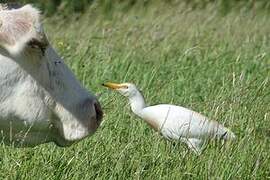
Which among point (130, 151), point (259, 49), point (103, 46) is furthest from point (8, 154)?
point (259, 49)

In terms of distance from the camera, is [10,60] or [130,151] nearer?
[10,60]

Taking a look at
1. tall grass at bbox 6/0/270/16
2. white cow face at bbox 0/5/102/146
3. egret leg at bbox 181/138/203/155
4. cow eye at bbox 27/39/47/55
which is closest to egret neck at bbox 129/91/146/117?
egret leg at bbox 181/138/203/155

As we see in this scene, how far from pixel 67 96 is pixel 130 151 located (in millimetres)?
1051

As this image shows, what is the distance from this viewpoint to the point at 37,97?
176 inches

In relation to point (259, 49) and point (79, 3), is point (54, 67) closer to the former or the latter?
point (259, 49)

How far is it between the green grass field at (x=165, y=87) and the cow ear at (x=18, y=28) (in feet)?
3.04

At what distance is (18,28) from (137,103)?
310 cm

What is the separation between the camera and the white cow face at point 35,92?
4262 millimetres

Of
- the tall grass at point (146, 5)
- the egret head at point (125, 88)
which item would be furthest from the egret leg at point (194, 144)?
the tall grass at point (146, 5)

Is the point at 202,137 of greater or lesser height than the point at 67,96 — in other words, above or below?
below

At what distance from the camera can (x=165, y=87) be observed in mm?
8117

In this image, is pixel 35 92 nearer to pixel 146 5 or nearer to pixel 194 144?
pixel 194 144

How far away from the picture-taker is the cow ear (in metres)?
4.20

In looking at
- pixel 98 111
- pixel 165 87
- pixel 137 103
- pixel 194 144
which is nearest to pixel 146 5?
pixel 165 87
